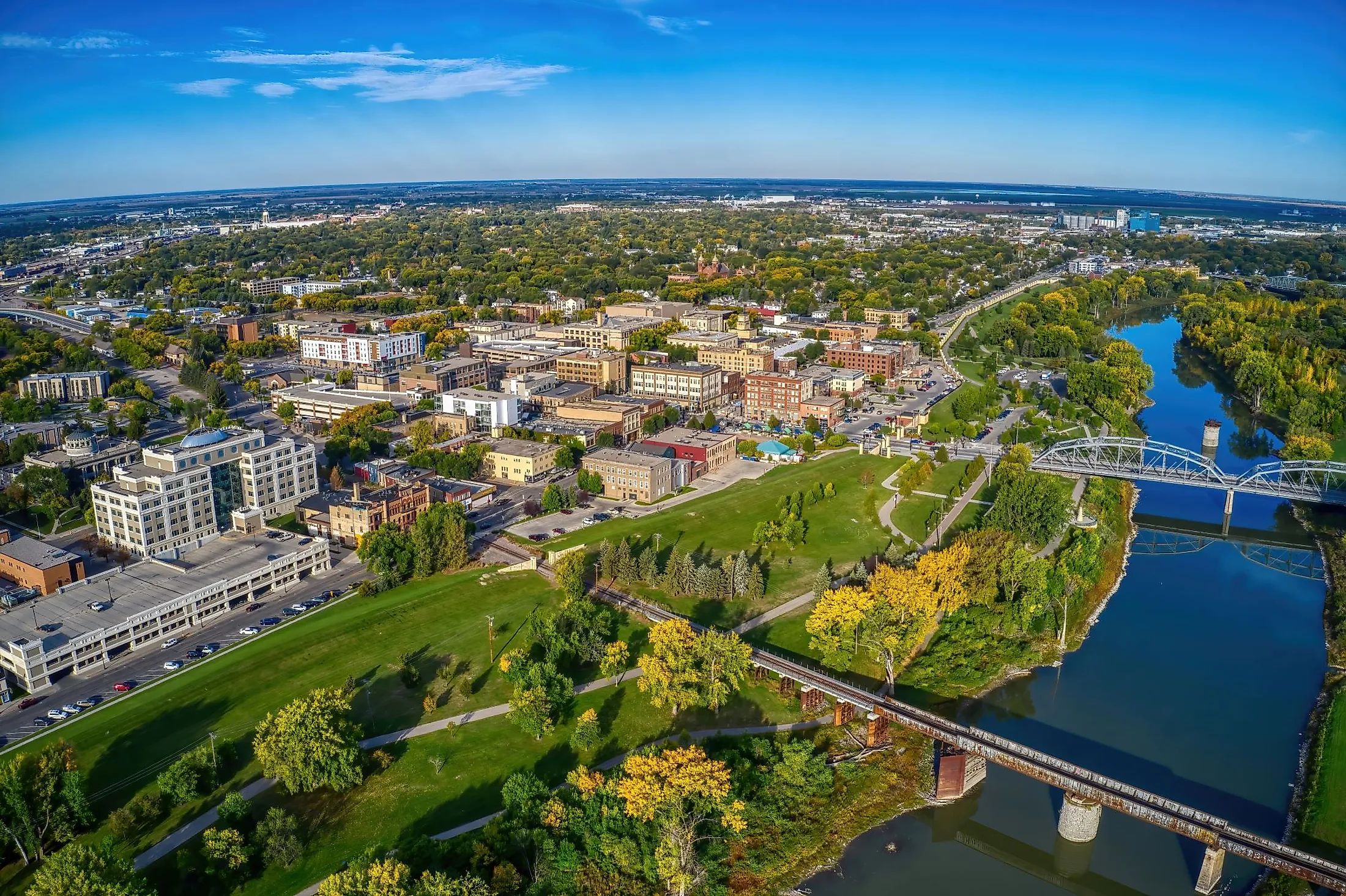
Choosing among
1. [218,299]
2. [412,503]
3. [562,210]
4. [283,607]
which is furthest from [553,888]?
[562,210]

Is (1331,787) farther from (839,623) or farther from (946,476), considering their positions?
(946,476)

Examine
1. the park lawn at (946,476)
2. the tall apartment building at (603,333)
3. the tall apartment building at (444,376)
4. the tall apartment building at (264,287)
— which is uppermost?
the tall apartment building at (264,287)

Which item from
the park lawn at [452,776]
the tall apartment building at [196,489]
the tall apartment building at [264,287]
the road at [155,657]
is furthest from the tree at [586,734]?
the tall apartment building at [264,287]

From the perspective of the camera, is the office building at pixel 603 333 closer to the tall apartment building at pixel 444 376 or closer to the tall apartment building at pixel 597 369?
the tall apartment building at pixel 597 369

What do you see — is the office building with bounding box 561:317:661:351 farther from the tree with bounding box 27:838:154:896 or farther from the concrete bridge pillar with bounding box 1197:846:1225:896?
the concrete bridge pillar with bounding box 1197:846:1225:896

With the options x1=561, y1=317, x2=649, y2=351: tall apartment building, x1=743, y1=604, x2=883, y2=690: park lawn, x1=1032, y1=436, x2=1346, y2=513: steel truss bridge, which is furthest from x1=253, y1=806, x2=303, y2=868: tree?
x1=561, y1=317, x2=649, y2=351: tall apartment building

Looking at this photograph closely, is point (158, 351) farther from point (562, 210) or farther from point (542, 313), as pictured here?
point (562, 210)

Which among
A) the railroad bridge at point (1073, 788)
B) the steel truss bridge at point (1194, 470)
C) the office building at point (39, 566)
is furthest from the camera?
the steel truss bridge at point (1194, 470)

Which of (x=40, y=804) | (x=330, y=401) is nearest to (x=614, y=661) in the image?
(x=40, y=804)
